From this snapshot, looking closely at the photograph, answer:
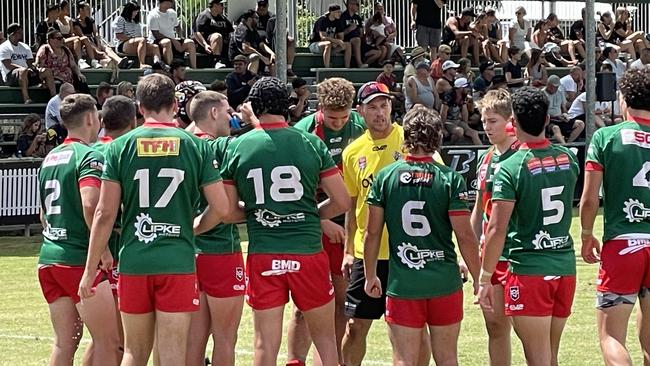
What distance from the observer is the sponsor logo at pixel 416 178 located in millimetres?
7379

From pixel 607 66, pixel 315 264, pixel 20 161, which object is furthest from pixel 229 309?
pixel 607 66

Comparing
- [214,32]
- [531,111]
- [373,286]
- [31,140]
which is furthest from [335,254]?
[214,32]

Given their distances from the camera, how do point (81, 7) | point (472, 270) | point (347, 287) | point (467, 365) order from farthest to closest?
1. point (81, 7)
2. point (467, 365)
3. point (347, 287)
4. point (472, 270)

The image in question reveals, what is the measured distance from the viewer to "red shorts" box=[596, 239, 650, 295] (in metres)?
7.62

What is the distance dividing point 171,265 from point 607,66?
885 inches

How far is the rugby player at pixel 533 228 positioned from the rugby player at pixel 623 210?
27 cm

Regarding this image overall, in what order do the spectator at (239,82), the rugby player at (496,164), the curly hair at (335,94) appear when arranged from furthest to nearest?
the spectator at (239,82) → the curly hair at (335,94) → the rugby player at (496,164)

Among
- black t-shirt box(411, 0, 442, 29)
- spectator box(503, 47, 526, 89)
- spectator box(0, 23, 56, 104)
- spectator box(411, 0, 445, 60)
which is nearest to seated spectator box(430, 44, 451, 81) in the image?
spectator box(411, 0, 445, 60)

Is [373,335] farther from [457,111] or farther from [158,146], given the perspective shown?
[457,111]

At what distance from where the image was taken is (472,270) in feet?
24.9

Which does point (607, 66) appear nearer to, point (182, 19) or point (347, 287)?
point (182, 19)

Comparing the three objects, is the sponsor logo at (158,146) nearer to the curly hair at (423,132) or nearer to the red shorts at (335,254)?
the curly hair at (423,132)

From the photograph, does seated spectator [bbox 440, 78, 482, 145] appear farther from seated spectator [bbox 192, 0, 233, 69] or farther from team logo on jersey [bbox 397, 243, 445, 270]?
team logo on jersey [bbox 397, 243, 445, 270]

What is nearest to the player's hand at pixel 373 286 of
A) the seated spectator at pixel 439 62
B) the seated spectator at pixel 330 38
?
the seated spectator at pixel 439 62
